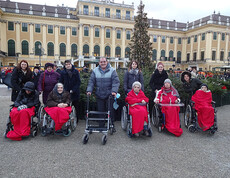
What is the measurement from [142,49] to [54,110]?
346 inches

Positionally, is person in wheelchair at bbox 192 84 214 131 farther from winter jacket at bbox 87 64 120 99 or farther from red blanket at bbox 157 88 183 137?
winter jacket at bbox 87 64 120 99

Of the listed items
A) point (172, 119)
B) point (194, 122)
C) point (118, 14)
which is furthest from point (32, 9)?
point (194, 122)

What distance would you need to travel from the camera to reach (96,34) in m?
42.3

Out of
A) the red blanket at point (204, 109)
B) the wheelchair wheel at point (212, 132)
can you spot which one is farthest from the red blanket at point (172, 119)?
the wheelchair wheel at point (212, 132)

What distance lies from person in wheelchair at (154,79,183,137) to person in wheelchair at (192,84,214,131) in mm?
585

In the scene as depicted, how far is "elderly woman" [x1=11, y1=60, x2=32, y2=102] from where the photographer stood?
4895 mm

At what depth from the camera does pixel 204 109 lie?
4598 mm

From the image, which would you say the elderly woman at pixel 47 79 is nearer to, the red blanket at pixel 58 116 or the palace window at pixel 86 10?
the red blanket at pixel 58 116

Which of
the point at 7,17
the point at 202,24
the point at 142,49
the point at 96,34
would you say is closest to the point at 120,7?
the point at 96,34

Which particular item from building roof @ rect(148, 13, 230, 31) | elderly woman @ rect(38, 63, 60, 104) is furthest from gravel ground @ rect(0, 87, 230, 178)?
building roof @ rect(148, 13, 230, 31)

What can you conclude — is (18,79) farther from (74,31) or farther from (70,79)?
(74,31)

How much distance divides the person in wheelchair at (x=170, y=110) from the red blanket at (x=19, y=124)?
3.15 m

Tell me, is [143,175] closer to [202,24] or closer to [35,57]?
[35,57]

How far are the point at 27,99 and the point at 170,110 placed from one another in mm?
3520
